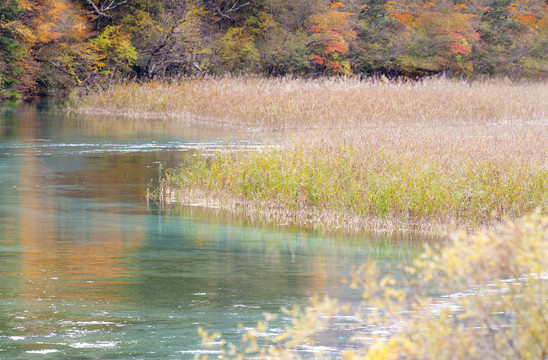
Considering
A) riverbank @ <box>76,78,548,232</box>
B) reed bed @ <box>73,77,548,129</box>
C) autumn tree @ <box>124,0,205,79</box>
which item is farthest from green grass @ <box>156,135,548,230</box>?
autumn tree @ <box>124,0,205,79</box>

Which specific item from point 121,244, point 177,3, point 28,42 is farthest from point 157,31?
point 121,244

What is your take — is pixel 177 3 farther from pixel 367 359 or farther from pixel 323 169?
pixel 367 359

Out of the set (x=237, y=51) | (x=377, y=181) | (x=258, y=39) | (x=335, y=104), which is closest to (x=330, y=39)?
(x=258, y=39)

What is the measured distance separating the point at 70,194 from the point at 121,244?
4.73 meters

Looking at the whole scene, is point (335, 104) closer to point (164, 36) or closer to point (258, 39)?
point (164, 36)

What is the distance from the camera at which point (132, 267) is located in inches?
383

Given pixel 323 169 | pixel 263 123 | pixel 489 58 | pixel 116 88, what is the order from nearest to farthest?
pixel 323 169 < pixel 263 123 < pixel 116 88 < pixel 489 58

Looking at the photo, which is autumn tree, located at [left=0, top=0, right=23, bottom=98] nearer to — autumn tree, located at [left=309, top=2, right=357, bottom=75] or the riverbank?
autumn tree, located at [left=309, top=2, right=357, bottom=75]

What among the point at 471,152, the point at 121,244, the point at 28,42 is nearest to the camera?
the point at 121,244

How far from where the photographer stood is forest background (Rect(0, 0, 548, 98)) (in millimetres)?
48406

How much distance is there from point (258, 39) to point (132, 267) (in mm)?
47152

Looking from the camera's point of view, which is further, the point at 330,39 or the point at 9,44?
the point at 330,39

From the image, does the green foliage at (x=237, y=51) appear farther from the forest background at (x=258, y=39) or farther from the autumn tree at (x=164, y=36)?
the autumn tree at (x=164, y=36)

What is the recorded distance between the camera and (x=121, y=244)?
11125 millimetres
